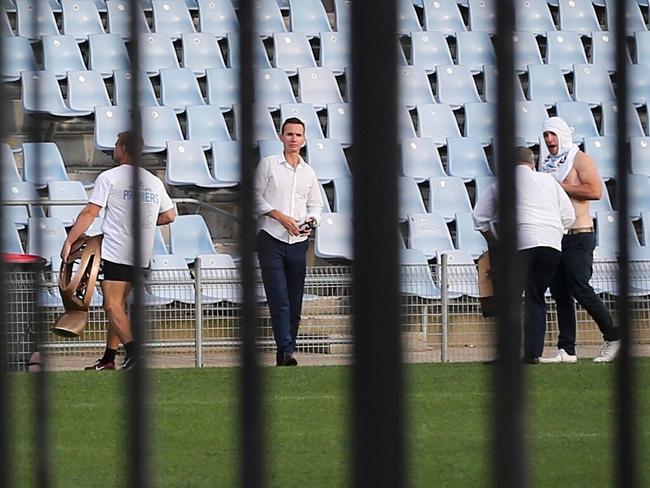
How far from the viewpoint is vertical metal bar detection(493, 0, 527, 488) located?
0.92 m

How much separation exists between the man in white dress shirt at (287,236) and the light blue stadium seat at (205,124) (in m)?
3.27

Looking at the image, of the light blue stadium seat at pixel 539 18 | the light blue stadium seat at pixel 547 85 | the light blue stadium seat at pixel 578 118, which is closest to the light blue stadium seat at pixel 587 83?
the light blue stadium seat at pixel 547 85

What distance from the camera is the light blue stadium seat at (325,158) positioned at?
10.2 metres

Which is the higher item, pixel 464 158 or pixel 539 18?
pixel 539 18

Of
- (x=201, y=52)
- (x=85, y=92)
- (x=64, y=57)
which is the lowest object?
(x=85, y=92)

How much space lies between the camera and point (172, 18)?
1202cm

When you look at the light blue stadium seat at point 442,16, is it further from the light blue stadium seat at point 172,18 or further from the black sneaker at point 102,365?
the black sneaker at point 102,365

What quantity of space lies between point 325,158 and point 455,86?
5.30 ft

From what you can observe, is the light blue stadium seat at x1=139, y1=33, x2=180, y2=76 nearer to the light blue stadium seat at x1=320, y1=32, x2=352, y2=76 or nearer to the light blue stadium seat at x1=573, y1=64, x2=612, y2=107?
the light blue stadium seat at x1=320, y1=32, x2=352, y2=76

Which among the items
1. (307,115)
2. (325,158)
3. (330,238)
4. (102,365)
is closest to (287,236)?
(102,365)

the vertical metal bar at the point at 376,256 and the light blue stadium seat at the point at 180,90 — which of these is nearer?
the vertical metal bar at the point at 376,256

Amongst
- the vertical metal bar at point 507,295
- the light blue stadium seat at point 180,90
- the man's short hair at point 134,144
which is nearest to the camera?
the vertical metal bar at point 507,295

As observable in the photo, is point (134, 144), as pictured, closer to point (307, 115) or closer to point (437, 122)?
point (307, 115)

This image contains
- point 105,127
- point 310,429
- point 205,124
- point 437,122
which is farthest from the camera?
point 437,122
